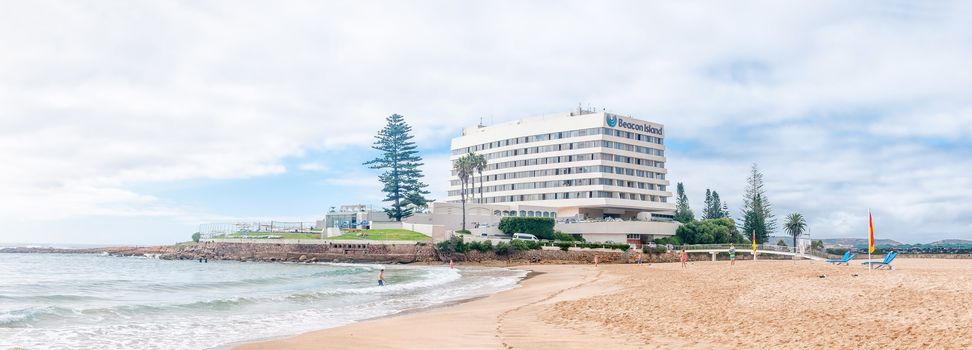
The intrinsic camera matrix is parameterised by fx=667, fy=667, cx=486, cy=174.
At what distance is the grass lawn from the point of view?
7845 centimetres

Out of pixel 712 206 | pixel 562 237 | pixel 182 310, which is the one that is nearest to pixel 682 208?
pixel 712 206

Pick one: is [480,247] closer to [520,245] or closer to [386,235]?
[520,245]

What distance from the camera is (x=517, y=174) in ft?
380

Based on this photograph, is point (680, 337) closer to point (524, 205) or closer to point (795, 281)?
point (795, 281)

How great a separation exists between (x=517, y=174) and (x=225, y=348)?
100029mm

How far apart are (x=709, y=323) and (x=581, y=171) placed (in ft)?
296

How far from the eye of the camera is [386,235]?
8125 centimetres

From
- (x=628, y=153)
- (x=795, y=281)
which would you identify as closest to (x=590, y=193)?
(x=628, y=153)

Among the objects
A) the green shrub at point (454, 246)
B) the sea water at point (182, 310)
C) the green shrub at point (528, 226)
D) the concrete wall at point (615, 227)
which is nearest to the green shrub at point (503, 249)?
the green shrub at point (454, 246)

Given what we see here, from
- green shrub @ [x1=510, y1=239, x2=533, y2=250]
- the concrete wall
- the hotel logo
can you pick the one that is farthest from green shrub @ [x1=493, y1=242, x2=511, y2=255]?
the hotel logo

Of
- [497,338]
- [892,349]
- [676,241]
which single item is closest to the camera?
[892,349]

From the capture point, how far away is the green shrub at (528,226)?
8450 cm

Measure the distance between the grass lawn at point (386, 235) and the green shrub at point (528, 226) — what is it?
1142cm

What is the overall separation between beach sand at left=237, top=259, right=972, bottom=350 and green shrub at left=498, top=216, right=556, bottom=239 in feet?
195
